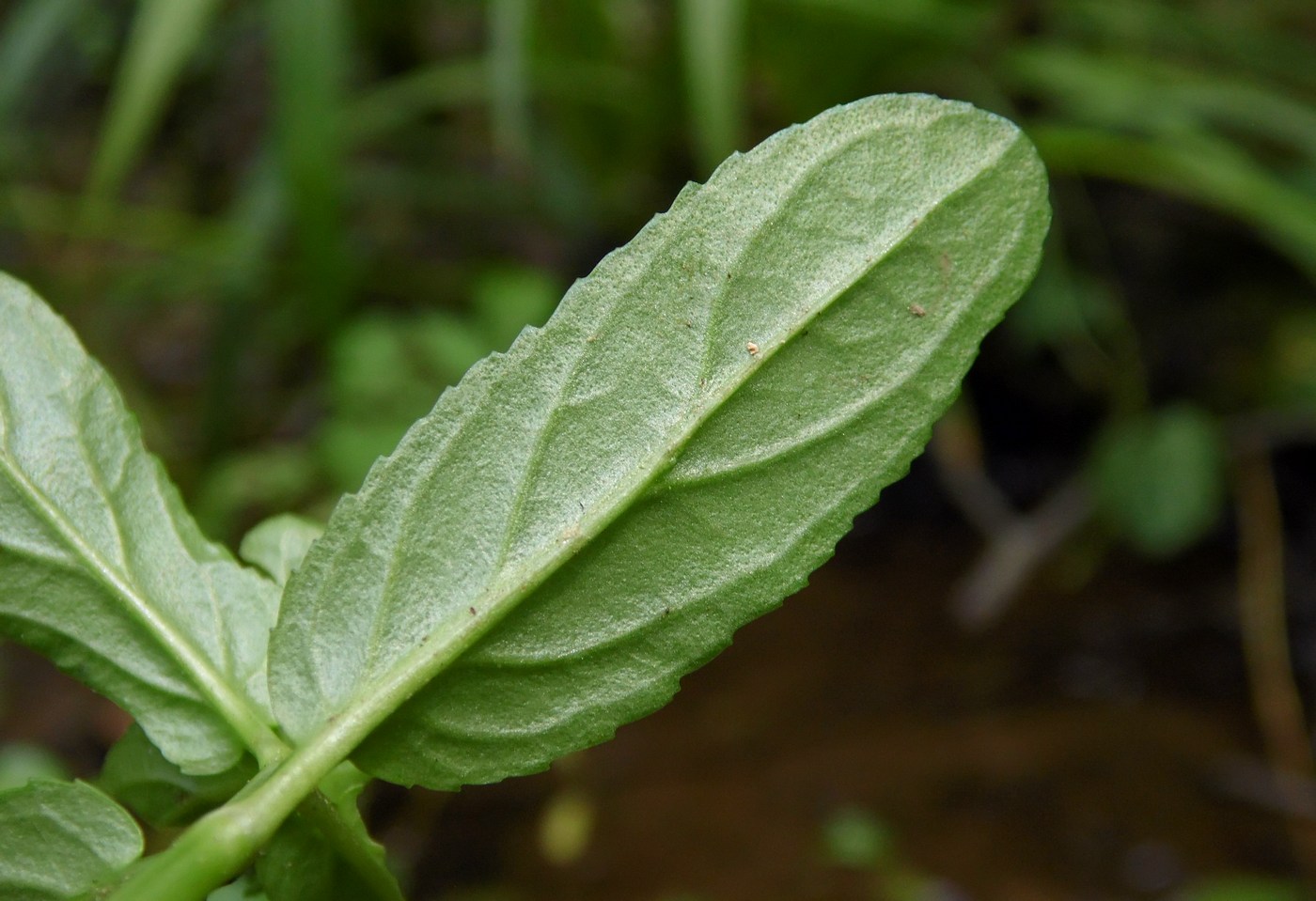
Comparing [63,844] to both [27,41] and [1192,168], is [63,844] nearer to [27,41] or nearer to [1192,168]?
[1192,168]

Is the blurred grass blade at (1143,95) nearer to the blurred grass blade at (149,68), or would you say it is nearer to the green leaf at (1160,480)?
the green leaf at (1160,480)

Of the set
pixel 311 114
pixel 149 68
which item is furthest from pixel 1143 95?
pixel 149 68

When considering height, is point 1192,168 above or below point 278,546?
below

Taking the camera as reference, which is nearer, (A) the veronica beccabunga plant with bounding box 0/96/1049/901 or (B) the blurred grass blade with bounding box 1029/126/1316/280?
(A) the veronica beccabunga plant with bounding box 0/96/1049/901

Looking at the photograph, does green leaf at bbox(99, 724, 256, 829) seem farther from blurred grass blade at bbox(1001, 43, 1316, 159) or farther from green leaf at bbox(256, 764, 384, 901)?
blurred grass blade at bbox(1001, 43, 1316, 159)

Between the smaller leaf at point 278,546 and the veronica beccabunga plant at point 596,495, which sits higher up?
the veronica beccabunga plant at point 596,495

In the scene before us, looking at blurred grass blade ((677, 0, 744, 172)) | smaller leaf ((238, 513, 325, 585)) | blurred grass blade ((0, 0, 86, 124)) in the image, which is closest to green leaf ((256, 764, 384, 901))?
smaller leaf ((238, 513, 325, 585))

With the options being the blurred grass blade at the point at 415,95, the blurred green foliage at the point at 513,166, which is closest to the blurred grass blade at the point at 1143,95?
the blurred green foliage at the point at 513,166

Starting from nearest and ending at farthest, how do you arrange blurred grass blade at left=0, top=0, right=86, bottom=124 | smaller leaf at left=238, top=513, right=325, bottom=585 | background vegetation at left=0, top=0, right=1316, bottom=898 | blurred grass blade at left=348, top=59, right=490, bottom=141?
smaller leaf at left=238, top=513, right=325, bottom=585
background vegetation at left=0, top=0, right=1316, bottom=898
blurred grass blade at left=0, top=0, right=86, bottom=124
blurred grass blade at left=348, top=59, right=490, bottom=141
